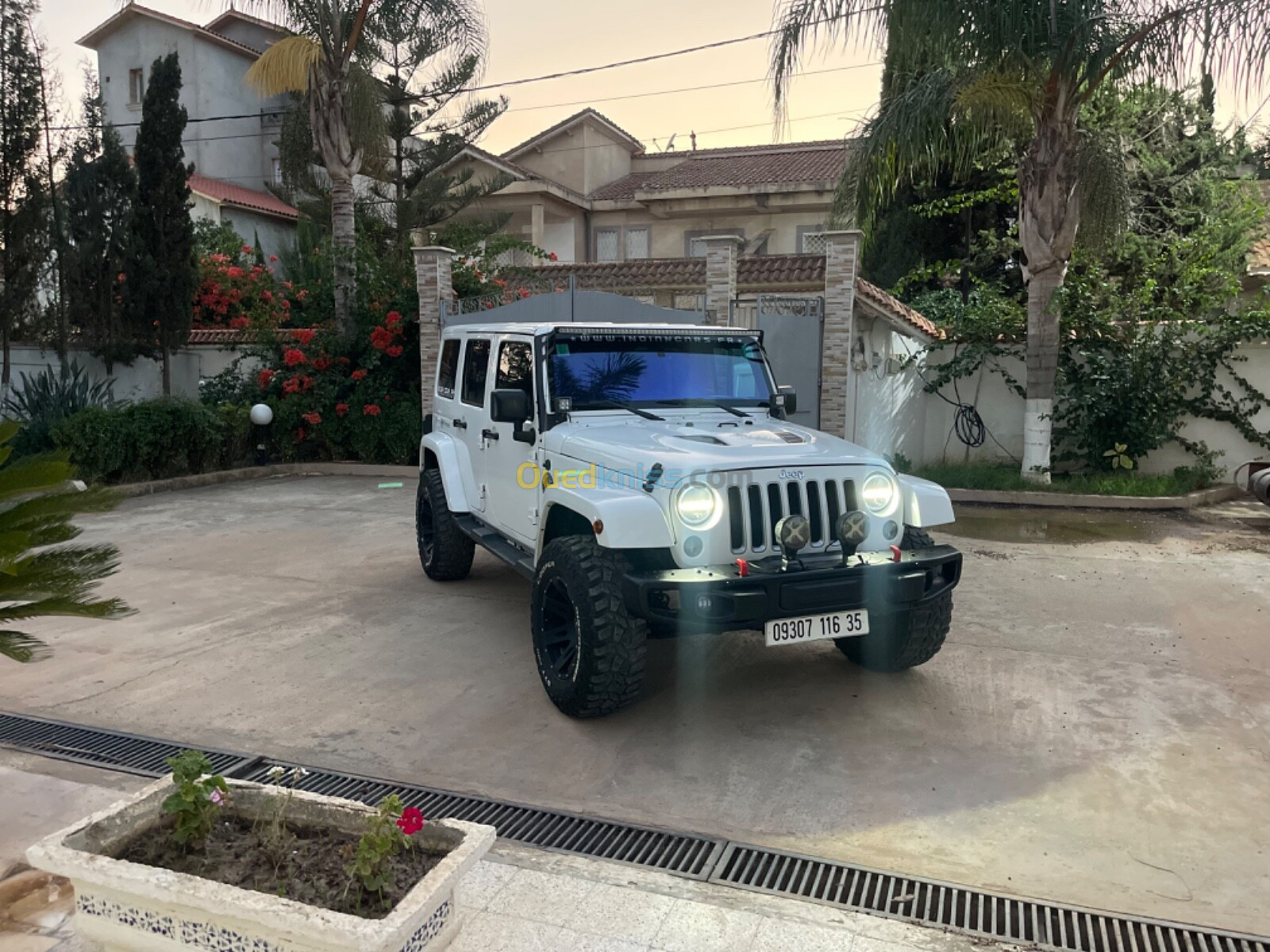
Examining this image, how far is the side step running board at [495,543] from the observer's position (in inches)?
201

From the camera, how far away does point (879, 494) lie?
4.36 meters

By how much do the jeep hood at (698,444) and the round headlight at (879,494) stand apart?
0.08 meters

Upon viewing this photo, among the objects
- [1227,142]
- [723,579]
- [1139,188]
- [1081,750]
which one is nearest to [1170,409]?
[1139,188]

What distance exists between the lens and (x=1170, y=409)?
441 inches

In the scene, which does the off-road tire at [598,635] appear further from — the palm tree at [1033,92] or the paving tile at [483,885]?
the palm tree at [1033,92]

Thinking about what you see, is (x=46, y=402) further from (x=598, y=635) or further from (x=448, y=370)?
(x=598, y=635)

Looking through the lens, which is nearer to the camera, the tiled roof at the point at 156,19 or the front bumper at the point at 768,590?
the front bumper at the point at 768,590

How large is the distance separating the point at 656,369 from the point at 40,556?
3101mm

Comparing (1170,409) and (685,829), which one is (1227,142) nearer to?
(1170,409)

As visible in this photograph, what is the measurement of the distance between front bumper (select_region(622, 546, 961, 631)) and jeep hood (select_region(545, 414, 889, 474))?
1.50ft

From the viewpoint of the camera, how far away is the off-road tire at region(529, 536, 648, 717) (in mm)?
3951

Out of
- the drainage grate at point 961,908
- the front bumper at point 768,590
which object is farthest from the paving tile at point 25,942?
the front bumper at point 768,590

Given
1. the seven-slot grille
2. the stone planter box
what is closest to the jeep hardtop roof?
the seven-slot grille

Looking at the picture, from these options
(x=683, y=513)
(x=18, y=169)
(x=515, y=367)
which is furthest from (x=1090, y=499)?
(x=18, y=169)
